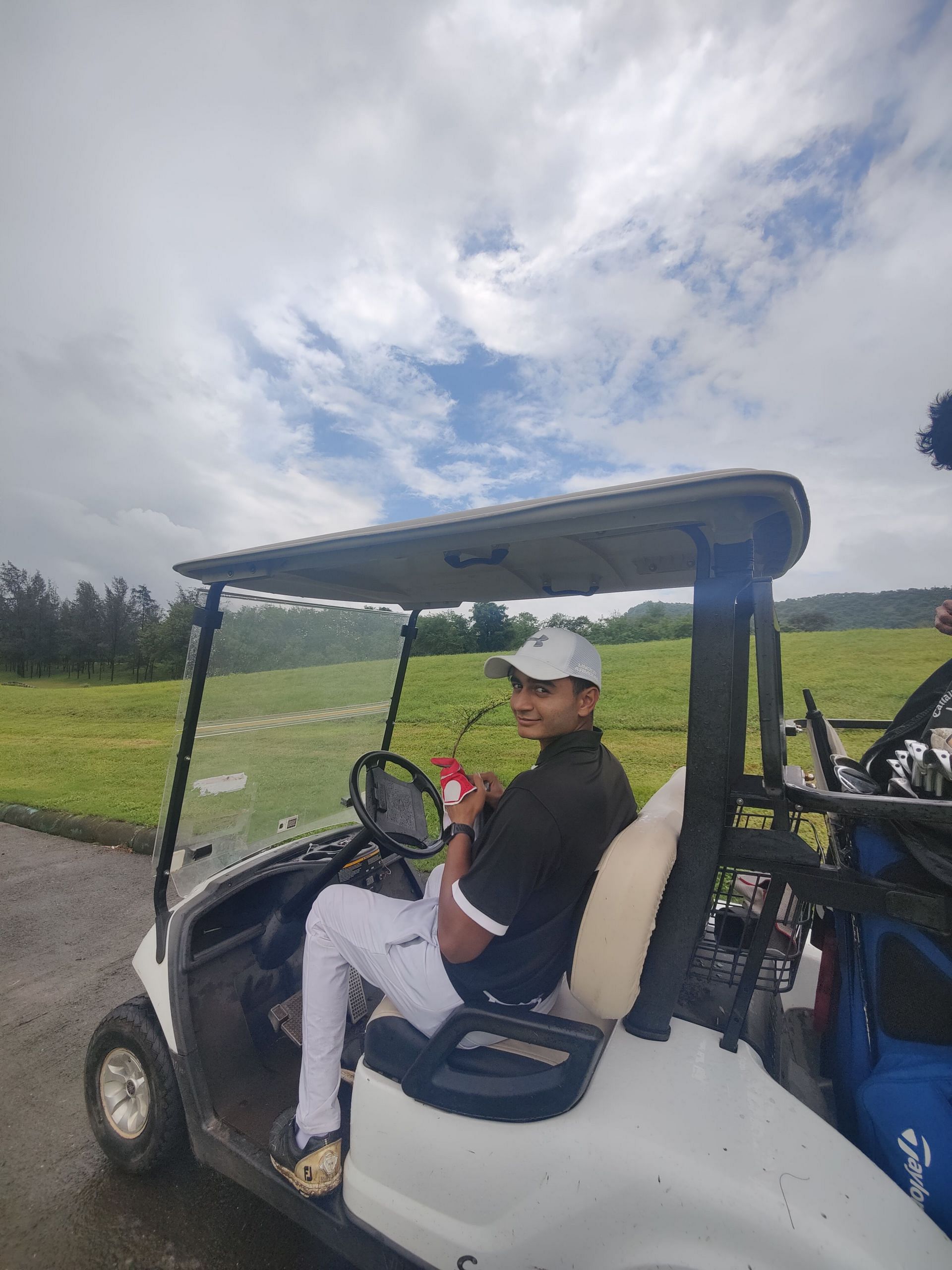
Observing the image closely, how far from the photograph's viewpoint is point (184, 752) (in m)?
2.10

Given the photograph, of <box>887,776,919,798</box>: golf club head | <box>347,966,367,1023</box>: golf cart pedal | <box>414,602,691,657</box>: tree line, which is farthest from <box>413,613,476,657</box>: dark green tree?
<box>887,776,919,798</box>: golf club head

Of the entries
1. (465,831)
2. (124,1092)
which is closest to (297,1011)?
(124,1092)

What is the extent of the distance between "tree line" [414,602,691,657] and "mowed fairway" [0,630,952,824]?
7.8 inches

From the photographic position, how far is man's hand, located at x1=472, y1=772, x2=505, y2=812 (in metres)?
2.05

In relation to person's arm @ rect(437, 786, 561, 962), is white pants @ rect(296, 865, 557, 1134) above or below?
below

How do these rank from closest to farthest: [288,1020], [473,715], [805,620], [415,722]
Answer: [288,1020], [805,620], [473,715], [415,722]

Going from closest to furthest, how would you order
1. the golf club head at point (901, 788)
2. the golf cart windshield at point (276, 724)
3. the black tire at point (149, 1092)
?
the golf club head at point (901, 788) < the black tire at point (149, 1092) < the golf cart windshield at point (276, 724)

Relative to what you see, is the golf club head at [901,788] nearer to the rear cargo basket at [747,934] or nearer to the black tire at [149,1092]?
the rear cargo basket at [747,934]

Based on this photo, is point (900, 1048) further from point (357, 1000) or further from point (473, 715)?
point (473, 715)

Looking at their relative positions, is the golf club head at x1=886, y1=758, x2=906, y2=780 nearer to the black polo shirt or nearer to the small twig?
the black polo shirt

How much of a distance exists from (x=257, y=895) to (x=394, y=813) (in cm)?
65

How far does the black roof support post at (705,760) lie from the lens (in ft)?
4.32

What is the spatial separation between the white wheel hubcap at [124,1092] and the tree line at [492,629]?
206 centimetres

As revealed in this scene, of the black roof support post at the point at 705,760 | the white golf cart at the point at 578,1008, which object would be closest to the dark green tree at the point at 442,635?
the white golf cart at the point at 578,1008
